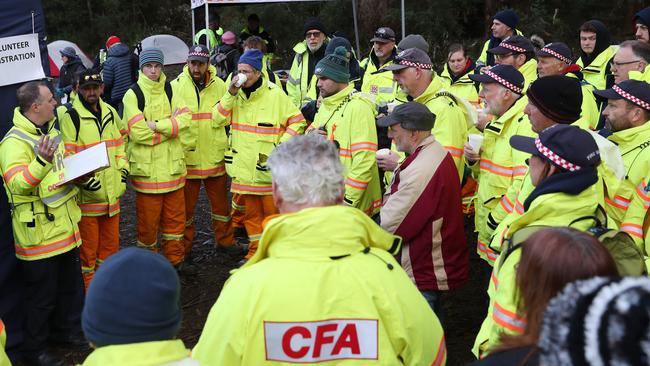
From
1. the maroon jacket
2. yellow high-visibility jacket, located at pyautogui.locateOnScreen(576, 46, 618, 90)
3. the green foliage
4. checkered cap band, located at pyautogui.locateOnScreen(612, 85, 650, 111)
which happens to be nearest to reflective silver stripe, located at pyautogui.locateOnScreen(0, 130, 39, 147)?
the maroon jacket

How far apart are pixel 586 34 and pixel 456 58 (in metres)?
1.51

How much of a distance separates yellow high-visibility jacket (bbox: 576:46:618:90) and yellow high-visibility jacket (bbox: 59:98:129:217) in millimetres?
5220

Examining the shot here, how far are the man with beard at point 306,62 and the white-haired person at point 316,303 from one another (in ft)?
21.1

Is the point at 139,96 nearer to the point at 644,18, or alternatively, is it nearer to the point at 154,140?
the point at 154,140

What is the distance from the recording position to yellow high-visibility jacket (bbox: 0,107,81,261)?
520cm

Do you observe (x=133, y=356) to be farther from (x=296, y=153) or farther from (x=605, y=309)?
(x=605, y=309)

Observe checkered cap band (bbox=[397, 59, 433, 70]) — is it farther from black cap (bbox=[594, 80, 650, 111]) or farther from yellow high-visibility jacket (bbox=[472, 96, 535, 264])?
black cap (bbox=[594, 80, 650, 111])

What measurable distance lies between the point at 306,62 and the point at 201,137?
2227 millimetres

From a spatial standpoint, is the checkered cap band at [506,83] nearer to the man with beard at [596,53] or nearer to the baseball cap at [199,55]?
the man with beard at [596,53]

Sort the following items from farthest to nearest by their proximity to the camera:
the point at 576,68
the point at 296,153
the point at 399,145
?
the point at 576,68
the point at 399,145
the point at 296,153

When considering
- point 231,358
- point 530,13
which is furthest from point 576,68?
point 530,13

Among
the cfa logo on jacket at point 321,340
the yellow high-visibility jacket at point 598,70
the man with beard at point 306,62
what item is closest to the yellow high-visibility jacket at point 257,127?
the man with beard at point 306,62

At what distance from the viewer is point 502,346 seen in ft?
7.07

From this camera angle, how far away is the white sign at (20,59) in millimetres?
5562
